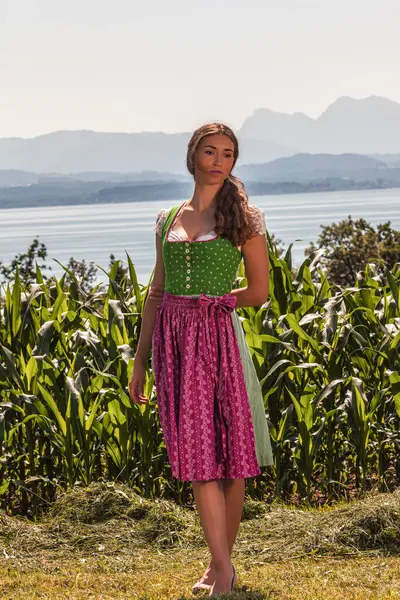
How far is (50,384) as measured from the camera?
13.4 feet

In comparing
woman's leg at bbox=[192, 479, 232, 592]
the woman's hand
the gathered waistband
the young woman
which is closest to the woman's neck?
the young woman

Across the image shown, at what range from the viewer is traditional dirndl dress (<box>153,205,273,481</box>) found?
2877 mm

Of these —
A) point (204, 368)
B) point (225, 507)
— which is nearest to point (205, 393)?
point (204, 368)

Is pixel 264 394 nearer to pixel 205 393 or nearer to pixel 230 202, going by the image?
pixel 205 393

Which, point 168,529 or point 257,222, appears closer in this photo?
point 257,222

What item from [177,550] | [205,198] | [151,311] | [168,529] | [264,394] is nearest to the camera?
[205,198]

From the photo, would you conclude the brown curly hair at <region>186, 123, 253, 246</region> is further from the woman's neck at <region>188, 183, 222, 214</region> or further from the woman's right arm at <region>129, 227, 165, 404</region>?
the woman's right arm at <region>129, 227, 165, 404</region>

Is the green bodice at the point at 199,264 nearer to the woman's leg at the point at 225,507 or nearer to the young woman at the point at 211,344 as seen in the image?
the young woman at the point at 211,344

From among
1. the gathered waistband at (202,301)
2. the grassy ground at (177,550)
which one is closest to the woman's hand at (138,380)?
the gathered waistband at (202,301)

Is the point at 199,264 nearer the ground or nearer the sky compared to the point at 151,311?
nearer the sky

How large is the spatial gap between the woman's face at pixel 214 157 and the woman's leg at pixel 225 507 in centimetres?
99

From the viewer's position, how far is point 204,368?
2.88m

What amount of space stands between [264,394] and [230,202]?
135 centimetres

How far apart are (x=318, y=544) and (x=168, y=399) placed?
0.94 m
